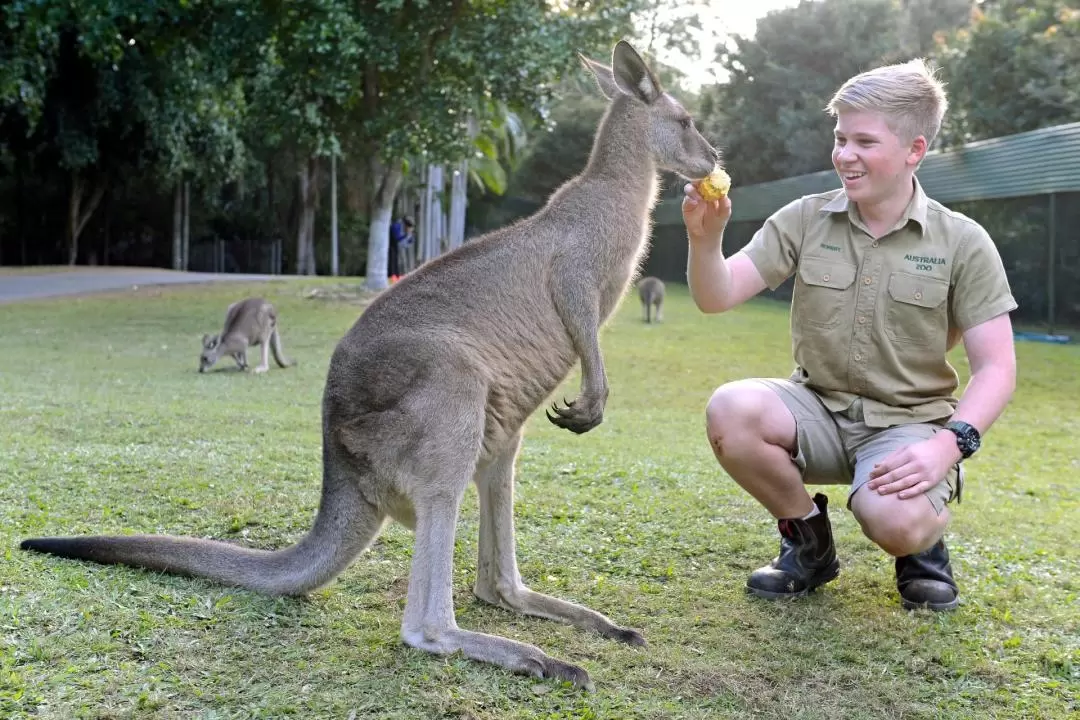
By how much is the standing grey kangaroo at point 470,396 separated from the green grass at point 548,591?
7 cm

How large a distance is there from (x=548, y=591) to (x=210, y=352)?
6413 mm

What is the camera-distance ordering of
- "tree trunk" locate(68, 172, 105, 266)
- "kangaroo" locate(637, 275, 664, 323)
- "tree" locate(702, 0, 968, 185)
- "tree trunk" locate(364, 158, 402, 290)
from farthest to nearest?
"tree" locate(702, 0, 968, 185), "tree trunk" locate(68, 172, 105, 266), "tree trunk" locate(364, 158, 402, 290), "kangaroo" locate(637, 275, 664, 323)

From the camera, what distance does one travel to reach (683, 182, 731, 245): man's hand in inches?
112

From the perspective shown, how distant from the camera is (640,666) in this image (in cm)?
246

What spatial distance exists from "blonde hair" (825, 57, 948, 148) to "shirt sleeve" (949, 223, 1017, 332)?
13.9 inches

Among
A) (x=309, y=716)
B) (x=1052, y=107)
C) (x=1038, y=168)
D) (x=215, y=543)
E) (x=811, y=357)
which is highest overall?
(x=1052, y=107)

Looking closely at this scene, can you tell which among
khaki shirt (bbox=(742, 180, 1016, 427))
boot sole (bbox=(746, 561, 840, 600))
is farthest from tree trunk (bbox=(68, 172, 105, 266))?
boot sole (bbox=(746, 561, 840, 600))

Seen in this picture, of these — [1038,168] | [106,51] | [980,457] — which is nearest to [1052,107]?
[1038,168]

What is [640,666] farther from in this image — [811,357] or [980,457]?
[980,457]

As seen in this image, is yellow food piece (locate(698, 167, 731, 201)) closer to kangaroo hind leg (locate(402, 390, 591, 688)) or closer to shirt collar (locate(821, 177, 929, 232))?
shirt collar (locate(821, 177, 929, 232))

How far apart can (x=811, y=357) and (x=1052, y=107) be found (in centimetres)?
1407

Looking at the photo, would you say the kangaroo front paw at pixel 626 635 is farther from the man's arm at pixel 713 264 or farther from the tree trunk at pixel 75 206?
the tree trunk at pixel 75 206

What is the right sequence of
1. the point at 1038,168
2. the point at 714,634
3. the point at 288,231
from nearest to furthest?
1. the point at 714,634
2. the point at 1038,168
3. the point at 288,231

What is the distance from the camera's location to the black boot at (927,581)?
284 centimetres
